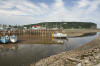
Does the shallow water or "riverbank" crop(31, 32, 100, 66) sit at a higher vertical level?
"riverbank" crop(31, 32, 100, 66)

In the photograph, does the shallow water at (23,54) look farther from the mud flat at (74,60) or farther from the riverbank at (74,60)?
the riverbank at (74,60)

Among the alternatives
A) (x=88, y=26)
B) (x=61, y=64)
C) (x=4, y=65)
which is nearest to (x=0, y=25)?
(x=4, y=65)

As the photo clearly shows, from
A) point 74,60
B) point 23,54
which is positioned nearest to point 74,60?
point 74,60

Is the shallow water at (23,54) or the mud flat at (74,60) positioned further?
the shallow water at (23,54)

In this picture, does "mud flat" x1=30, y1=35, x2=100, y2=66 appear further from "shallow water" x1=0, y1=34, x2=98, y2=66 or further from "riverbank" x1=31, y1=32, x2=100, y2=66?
"shallow water" x1=0, y1=34, x2=98, y2=66

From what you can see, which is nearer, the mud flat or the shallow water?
the mud flat

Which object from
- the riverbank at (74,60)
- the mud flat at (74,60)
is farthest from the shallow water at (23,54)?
the riverbank at (74,60)

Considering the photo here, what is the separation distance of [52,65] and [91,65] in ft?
14.1

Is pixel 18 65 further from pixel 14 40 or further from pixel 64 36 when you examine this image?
pixel 64 36

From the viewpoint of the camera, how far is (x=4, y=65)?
13.4 meters

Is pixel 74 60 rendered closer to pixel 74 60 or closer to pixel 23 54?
pixel 74 60

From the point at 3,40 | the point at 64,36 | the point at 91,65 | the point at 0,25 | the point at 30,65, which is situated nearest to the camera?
the point at 91,65

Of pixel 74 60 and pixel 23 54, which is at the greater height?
pixel 74 60

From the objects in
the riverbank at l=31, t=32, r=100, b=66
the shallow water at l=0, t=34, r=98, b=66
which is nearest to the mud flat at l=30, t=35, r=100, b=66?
the riverbank at l=31, t=32, r=100, b=66
